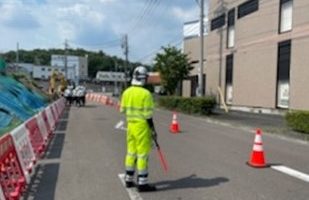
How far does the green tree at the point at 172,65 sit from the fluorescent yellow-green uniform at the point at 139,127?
3709 cm

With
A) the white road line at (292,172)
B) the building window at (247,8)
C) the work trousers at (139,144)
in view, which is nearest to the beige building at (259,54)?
the building window at (247,8)

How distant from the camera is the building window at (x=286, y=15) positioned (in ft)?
97.3

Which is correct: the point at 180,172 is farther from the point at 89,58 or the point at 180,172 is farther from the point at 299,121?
the point at 89,58

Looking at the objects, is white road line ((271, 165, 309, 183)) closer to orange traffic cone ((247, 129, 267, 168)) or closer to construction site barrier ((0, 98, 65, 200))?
orange traffic cone ((247, 129, 267, 168))

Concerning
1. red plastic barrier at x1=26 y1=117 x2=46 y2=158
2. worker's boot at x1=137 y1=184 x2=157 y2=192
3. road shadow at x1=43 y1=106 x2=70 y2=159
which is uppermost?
red plastic barrier at x1=26 y1=117 x2=46 y2=158

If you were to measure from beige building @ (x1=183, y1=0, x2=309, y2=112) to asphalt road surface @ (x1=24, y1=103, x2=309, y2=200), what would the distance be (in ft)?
41.6

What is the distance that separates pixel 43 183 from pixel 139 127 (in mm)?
2160

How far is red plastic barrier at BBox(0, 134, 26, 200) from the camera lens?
709cm

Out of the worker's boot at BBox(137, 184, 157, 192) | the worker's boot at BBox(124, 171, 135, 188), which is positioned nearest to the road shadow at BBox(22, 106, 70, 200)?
the worker's boot at BBox(124, 171, 135, 188)

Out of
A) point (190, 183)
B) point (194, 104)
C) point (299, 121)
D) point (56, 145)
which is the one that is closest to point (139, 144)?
point (190, 183)

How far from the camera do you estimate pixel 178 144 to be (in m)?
15.4

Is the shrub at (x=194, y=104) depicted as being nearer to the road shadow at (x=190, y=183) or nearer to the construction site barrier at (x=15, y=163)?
the construction site barrier at (x=15, y=163)

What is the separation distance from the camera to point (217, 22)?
44.3 m

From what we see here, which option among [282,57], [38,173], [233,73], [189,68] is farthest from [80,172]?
[189,68]
